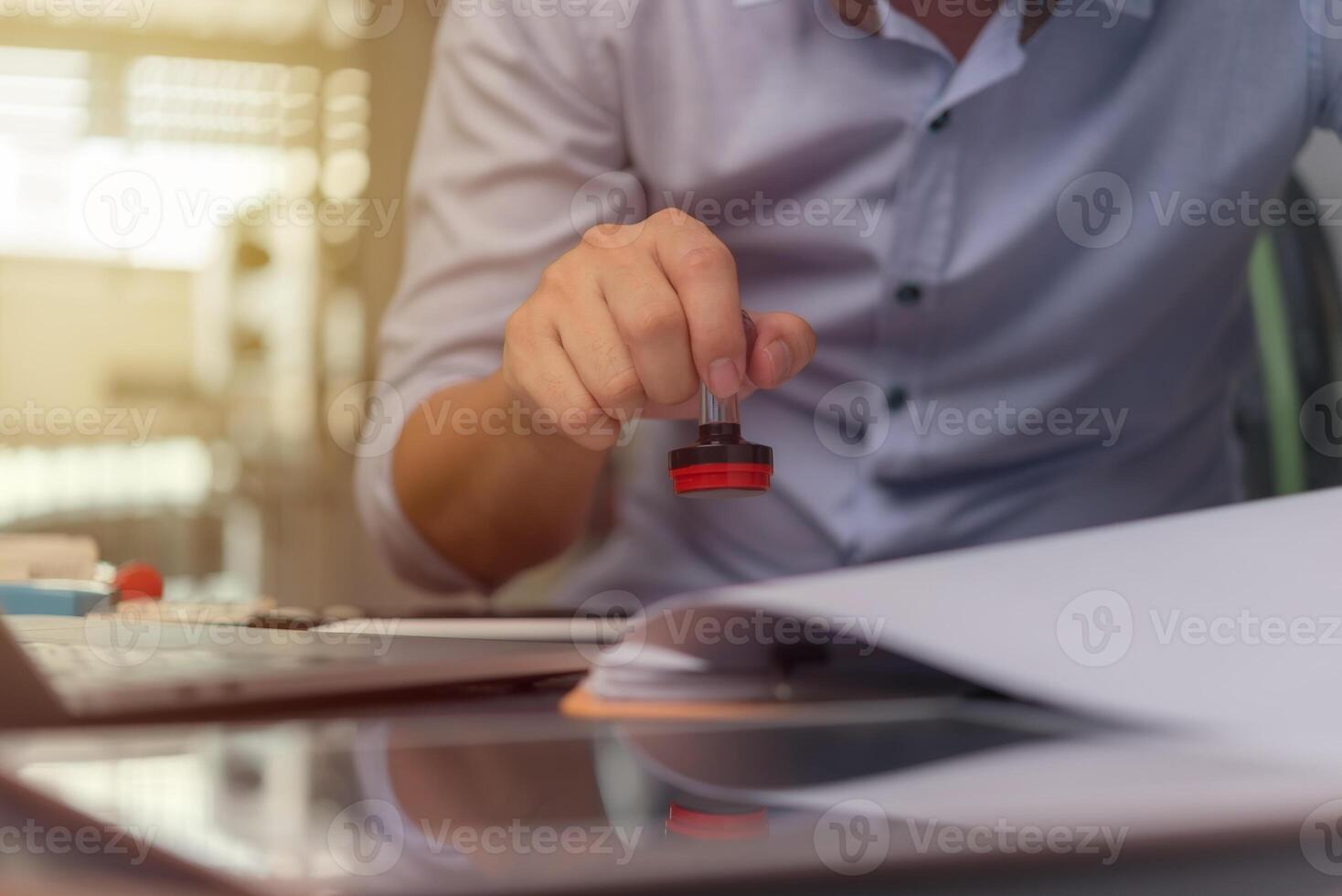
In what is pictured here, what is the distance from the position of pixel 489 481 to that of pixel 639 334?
25 cm

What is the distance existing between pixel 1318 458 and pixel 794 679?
A: 0.53 metres

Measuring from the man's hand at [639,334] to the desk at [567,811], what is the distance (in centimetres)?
11

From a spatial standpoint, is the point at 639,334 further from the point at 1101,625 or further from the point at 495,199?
the point at 495,199

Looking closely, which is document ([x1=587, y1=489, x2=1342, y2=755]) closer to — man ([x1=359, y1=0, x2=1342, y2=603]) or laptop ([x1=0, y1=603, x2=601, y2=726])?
laptop ([x1=0, y1=603, x2=601, y2=726])

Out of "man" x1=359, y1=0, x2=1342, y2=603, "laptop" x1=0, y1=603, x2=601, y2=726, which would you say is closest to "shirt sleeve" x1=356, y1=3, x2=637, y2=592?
"man" x1=359, y1=0, x2=1342, y2=603

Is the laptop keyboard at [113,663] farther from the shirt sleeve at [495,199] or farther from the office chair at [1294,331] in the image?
the office chair at [1294,331]

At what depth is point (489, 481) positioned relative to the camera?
505mm

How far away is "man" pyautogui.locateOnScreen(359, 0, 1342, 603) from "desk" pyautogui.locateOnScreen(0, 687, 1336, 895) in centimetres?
32

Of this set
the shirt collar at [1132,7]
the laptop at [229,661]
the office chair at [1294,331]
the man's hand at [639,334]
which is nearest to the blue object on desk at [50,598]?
the laptop at [229,661]

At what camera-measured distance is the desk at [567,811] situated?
94 millimetres

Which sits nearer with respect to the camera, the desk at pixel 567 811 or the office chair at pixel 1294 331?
the desk at pixel 567 811

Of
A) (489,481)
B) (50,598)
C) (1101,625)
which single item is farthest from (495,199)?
(1101,625)

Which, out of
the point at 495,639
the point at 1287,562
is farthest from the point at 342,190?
the point at 1287,562

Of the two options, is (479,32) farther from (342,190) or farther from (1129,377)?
(342,190)
